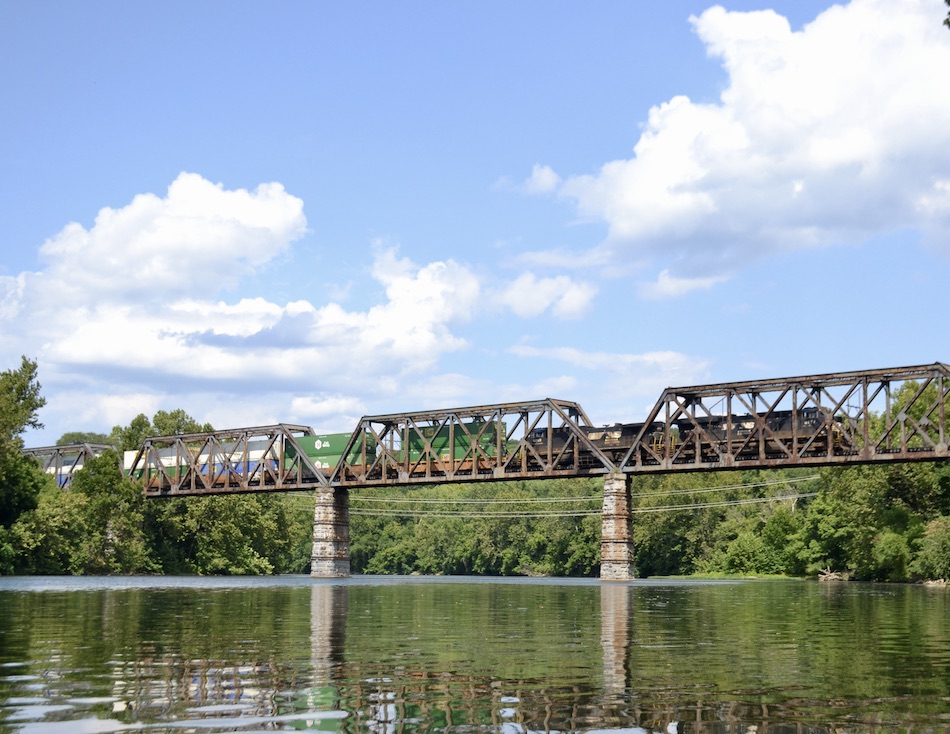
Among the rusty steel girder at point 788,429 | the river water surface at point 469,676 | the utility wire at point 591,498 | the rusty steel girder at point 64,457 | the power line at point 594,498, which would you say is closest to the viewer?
the river water surface at point 469,676

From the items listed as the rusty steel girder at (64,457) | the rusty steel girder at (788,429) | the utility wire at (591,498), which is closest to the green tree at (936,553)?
the rusty steel girder at (788,429)

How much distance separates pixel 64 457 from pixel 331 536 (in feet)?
186

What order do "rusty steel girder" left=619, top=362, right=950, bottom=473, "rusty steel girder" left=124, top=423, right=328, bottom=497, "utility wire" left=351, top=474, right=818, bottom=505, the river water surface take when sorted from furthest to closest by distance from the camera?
"utility wire" left=351, top=474, right=818, bottom=505
"rusty steel girder" left=124, top=423, right=328, bottom=497
"rusty steel girder" left=619, top=362, right=950, bottom=473
the river water surface

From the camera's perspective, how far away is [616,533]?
296 feet

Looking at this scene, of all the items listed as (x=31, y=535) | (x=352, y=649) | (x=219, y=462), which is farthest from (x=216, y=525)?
(x=352, y=649)

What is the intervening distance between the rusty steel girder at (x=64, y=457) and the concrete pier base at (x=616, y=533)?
73.2m

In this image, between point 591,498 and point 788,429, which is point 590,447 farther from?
point 591,498

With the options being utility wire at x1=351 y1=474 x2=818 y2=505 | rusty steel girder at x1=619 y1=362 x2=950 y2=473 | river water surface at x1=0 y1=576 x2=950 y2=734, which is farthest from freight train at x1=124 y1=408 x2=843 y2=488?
river water surface at x1=0 y1=576 x2=950 y2=734

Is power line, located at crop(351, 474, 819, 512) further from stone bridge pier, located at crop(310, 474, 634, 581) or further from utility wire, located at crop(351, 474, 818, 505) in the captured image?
stone bridge pier, located at crop(310, 474, 634, 581)

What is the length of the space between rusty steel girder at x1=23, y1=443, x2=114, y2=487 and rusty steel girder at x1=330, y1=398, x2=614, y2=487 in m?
41.9

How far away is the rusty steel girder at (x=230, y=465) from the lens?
4685 inches

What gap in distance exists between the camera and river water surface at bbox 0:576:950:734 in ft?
41.8

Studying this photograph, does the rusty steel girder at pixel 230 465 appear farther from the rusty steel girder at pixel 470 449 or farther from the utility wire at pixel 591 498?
the utility wire at pixel 591 498

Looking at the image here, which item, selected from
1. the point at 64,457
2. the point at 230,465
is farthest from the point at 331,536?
the point at 64,457
